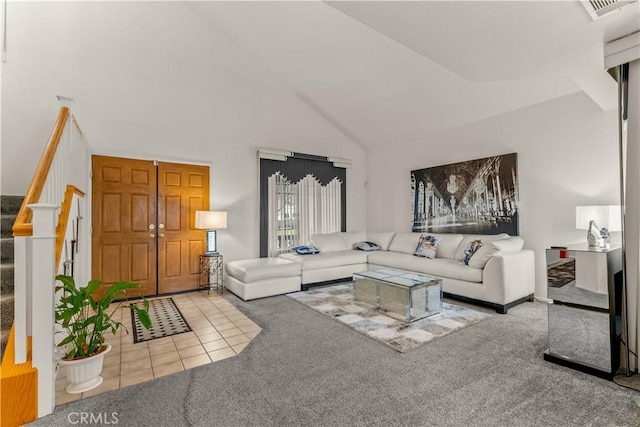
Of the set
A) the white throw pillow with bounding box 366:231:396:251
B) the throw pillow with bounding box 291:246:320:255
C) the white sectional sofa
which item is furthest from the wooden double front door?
the white throw pillow with bounding box 366:231:396:251

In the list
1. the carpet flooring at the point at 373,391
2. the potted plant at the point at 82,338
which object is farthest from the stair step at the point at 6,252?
the carpet flooring at the point at 373,391

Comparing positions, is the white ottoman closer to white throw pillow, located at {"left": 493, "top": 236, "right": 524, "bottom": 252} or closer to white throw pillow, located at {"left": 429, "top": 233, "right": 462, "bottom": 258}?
white throw pillow, located at {"left": 429, "top": 233, "right": 462, "bottom": 258}

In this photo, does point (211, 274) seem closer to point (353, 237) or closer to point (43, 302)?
point (353, 237)

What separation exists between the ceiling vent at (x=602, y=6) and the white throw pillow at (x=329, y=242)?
436 centimetres

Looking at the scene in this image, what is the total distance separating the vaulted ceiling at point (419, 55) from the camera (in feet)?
6.45

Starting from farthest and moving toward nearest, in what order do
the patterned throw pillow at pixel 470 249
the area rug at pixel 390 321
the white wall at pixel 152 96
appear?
1. the patterned throw pillow at pixel 470 249
2. the white wall at pixel 152 96
3. the area rug at pixel 390 321

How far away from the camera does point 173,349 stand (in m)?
2.61

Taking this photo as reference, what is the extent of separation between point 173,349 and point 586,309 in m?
3.37

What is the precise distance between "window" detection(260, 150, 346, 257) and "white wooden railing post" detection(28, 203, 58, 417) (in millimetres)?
3604

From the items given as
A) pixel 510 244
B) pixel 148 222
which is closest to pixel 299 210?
pixel 148 222

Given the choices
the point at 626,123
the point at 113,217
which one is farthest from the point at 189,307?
the point at 626,123

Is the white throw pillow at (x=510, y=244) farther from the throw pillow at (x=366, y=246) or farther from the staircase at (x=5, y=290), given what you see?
the staircase at (x=5, y=290)

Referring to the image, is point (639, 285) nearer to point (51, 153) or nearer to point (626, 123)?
point (626, 123)

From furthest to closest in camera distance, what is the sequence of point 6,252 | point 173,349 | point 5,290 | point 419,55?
point 419,55, point 173,349, point 6,252, point 5,290
